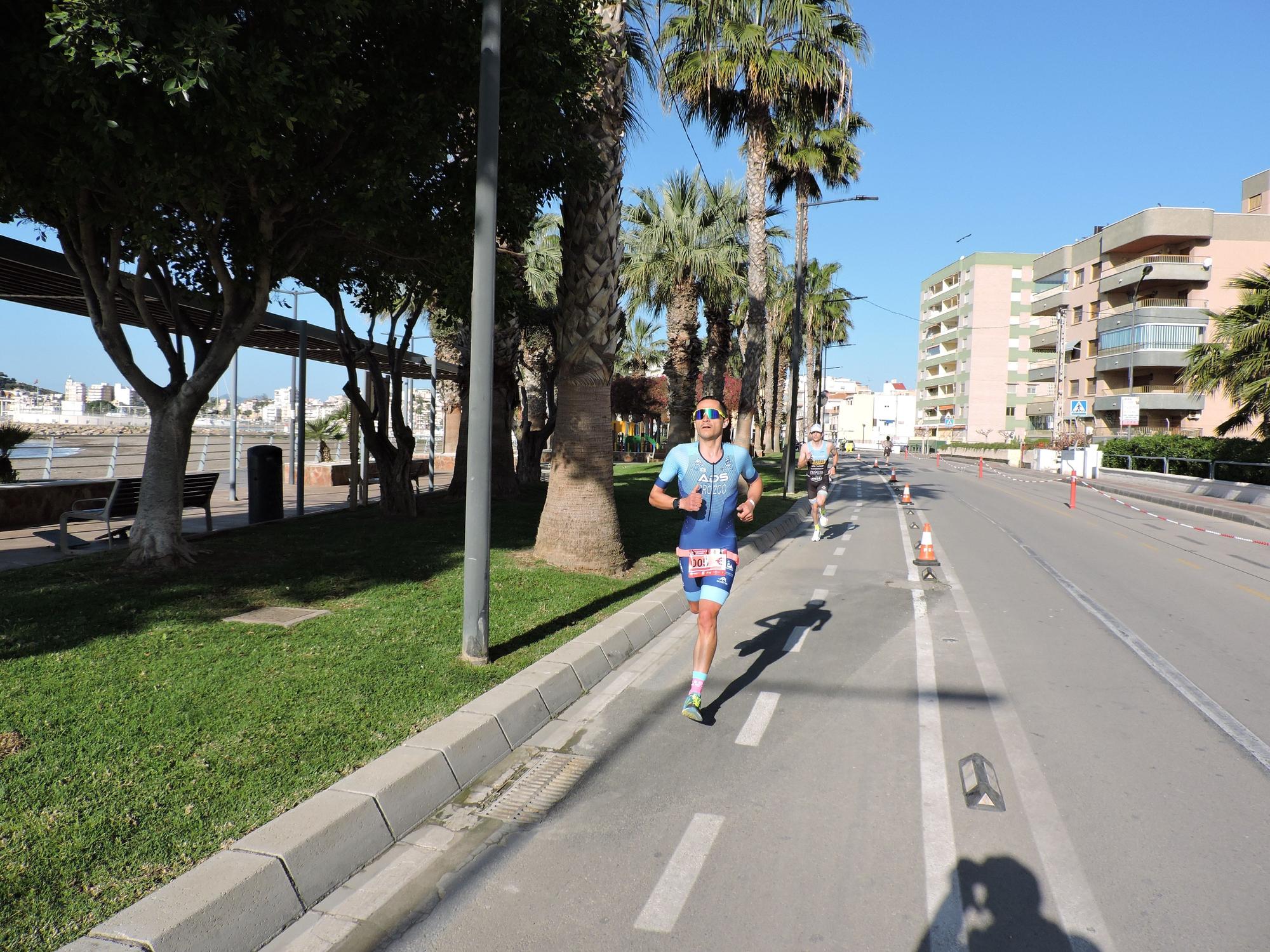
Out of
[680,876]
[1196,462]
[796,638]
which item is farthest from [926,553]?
[1196,462]

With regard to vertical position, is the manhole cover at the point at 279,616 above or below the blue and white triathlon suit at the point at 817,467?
below

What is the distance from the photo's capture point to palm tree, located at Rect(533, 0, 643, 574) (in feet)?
32.9

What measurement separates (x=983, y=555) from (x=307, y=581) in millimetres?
9705

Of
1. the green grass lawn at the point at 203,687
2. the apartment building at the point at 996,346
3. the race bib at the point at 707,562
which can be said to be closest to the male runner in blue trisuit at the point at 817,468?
the green grass lawn at the point at 203,687

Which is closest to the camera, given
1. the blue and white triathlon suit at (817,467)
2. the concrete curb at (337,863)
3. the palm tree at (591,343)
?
the concrete curb at (337,863)

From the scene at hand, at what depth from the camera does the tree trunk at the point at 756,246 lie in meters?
21.3

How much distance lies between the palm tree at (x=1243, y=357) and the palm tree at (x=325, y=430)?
1050 inches

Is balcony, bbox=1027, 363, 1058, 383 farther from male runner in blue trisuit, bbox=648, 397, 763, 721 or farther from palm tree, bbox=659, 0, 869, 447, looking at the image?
male runner in blue trisuit, bbox=648, 397, 763, 721

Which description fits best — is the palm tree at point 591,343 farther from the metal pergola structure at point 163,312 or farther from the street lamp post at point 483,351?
the metal pergola structure at point 163,312

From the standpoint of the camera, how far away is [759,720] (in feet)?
18.0

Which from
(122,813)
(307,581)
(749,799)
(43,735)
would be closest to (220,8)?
(307,581)

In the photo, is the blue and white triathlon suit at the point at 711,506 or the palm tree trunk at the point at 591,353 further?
the palm tree trunk at the point at 591,353

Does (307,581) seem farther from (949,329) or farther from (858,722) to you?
(949,329)

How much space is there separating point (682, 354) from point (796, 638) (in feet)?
71.4
